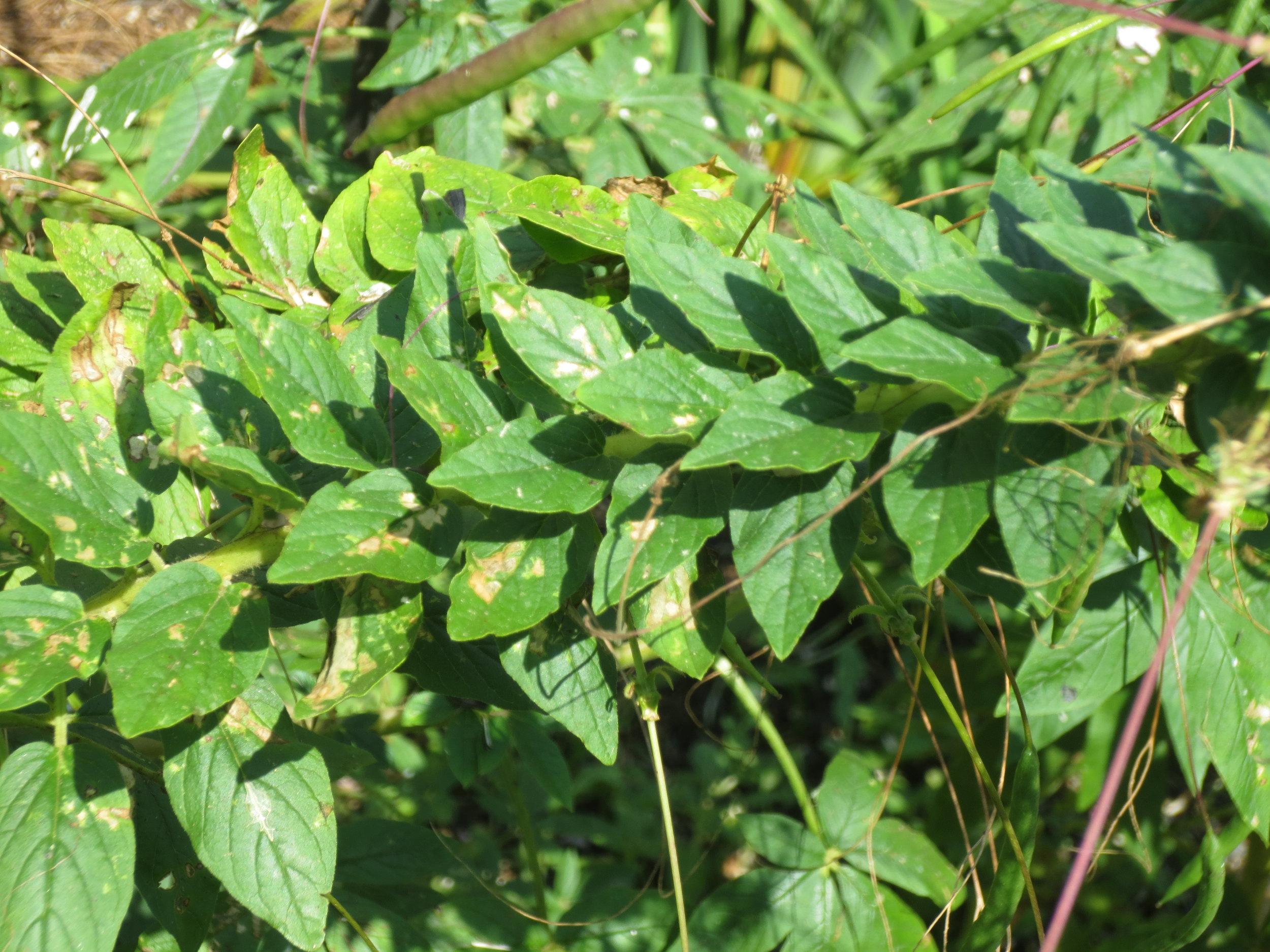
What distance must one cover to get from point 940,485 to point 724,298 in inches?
6.1

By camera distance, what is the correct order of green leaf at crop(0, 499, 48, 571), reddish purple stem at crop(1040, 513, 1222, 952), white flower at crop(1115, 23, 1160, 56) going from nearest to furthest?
1. reddish purple stem at crop(1040, 513, 1222, 952)
2. green leaf at crop(0, 499, 48, 571)
3. white flower at crop(1115, 23, 1160, 56)

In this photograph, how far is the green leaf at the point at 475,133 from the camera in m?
1.25

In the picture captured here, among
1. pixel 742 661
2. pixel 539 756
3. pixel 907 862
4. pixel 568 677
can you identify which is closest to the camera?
pixel 568 677

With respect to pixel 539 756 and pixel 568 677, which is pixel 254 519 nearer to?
pixel 568 677

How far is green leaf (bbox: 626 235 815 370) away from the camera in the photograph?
52cm

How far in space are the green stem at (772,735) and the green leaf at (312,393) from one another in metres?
0.35

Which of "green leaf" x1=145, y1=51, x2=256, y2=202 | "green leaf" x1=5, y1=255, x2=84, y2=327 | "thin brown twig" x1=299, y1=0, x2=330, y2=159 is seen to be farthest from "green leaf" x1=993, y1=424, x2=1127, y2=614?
"green leaf" x1=145, y1=51, x2=256, y2=202

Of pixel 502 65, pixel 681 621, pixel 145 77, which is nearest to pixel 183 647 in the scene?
pixel 681 621

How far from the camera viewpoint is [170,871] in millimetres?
728

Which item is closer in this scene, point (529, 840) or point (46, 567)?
point (46, 567)

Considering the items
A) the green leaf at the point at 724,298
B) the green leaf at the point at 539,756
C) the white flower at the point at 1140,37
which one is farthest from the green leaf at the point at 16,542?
the white flower at the point at 1140,37

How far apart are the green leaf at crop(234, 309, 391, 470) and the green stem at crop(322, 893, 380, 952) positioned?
0.29 metres

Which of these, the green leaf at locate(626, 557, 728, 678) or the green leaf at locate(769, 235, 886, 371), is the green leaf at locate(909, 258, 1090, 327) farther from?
the green leaf at locate(626, 557, 728, 678)

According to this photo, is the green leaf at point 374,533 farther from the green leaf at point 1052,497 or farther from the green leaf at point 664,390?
the green leaf at point 1052,497
